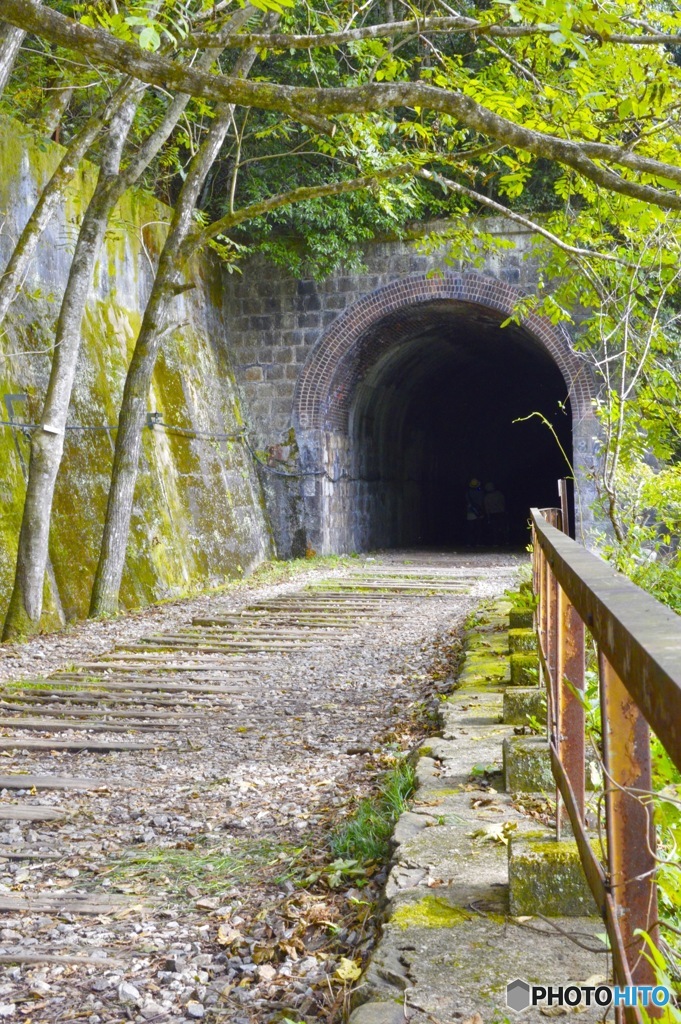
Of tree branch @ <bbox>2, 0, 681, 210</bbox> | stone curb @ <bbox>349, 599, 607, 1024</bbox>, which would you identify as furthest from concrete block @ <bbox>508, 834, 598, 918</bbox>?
tree branch @ <bbox>2, 0, 681, 210</bbox>

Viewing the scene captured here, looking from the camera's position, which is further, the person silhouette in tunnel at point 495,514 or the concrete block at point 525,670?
the person silhouette in tunnel at point 495,514

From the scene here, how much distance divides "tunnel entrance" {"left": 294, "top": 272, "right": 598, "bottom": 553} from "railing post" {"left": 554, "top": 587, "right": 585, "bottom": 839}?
7.39 m

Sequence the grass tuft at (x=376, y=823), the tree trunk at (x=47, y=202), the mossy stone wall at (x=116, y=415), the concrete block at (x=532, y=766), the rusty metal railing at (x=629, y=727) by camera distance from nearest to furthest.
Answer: the rusty metal railing at (x=629, y=727) → the concrete block at (x=532, y=766) → the grass tuft at (x=376, y=823) → the tree trunk at (x=47, y=202) → the mossy stone wall at (x=116, y=415)

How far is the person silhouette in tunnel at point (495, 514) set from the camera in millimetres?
24156

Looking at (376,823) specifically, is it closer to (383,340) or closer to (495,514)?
(383,340)

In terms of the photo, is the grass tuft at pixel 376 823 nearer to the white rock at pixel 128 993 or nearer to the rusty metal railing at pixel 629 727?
the white rock at pixel 128 993

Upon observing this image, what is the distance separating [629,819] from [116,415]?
10.9 meters

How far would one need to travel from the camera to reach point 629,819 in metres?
1.45

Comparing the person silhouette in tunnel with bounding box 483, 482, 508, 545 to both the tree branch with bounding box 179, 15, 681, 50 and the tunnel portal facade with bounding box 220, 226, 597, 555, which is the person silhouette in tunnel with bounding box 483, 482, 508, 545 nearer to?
the tunnel portal facade with bounding box 220, 226, 597, 555

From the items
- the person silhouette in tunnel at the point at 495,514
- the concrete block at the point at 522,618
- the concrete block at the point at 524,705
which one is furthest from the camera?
the person silhouette in tunnel at the point at 495,514

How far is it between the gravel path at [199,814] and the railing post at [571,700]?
0.79 meters

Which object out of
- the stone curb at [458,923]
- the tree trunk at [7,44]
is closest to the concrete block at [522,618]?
the stone curb at [458,923]

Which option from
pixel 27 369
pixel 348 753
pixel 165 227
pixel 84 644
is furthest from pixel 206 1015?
pixel 165 227

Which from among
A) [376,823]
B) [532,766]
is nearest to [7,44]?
[376,823]
